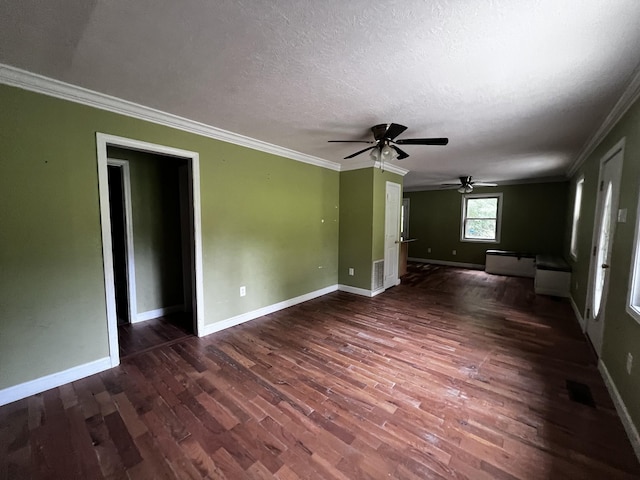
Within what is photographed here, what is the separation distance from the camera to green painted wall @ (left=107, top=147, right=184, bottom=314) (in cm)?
340

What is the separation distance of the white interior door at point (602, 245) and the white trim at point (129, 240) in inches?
200

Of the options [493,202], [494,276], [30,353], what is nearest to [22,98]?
[30,353]

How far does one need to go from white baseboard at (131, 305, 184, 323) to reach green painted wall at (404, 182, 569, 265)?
690cm

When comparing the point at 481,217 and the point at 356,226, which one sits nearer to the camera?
the point at 356,226

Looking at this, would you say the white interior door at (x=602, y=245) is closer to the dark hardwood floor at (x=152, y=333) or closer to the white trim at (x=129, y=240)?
the dark hardwood floor at (x=152, y=333)

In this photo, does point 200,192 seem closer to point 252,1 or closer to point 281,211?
point 281,211

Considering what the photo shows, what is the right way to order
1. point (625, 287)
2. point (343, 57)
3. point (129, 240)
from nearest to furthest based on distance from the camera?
1. point (343, 57)
2. point (625, 287)
3. point (129, 240)

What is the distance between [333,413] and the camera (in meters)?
1.85

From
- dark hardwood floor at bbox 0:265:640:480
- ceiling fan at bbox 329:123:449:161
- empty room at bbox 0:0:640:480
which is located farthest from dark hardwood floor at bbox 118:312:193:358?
ceiling fan at bbox 329:123:449:161

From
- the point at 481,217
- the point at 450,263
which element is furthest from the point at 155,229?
the point at 481,217

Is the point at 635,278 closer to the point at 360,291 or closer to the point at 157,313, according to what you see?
the point at 360,291

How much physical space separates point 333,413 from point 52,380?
2.24 metres

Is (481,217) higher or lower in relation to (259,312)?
higher

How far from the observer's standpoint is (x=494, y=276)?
6277 mm
